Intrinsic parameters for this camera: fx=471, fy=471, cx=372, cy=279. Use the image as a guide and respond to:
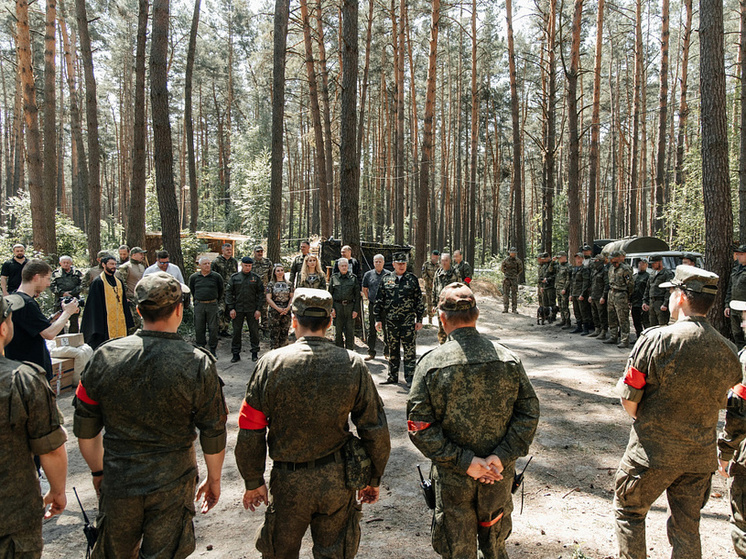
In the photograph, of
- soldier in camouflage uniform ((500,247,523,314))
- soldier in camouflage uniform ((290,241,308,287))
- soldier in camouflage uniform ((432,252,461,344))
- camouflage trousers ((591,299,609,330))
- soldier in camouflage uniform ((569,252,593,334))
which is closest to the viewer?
soldier in camouflage uniform ((290,241,308,287))

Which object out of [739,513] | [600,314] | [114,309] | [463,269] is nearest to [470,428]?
[739,513]

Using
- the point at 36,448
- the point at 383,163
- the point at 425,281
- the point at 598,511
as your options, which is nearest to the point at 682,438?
the point at 598,511

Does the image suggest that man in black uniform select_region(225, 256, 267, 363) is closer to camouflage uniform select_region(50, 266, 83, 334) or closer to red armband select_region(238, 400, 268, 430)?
camouflage uniform select_region(50, 266, 83, 334)

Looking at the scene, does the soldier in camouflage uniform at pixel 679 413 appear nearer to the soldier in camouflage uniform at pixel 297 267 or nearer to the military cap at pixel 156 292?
the military cap at pixel 156 292

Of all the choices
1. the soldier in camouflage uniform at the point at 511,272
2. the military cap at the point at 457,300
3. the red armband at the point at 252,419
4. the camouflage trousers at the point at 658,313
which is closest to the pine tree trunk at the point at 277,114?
the soldier in camouflage uniform at the point at 511,272

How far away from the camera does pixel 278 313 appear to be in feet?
29.2

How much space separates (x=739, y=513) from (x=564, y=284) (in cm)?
1033

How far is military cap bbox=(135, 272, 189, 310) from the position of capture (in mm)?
2338

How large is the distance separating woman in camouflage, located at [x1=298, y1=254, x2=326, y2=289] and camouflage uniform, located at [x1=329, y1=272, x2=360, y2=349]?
0.39m

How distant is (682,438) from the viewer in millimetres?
2676

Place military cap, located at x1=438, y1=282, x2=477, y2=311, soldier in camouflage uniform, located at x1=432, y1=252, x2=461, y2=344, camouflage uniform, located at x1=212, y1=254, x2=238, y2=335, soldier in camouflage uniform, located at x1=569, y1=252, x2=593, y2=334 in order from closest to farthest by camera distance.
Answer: military cap, located at x1=438, y1=282, x2=477, y2=311
camouflage uniform, located at x1=212, y1=254, x2=238, y2=335
soldier in camouflage uniform, located at x1=432, y1=252, x2=461, y2=344
soldier in camouflage uniform, located at x1=569, y1=252, x2=593, y2=334

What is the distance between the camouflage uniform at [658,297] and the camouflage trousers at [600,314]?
1.32 m

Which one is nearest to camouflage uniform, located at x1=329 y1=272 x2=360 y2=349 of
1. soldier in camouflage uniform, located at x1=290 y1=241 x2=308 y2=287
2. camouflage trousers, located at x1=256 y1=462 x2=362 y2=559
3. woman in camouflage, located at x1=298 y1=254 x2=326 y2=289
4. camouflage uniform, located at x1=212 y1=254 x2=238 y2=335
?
woman in camouflage, located at x1=298 y1=254 x2=326 y2=289

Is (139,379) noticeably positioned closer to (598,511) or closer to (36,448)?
(36,448)
